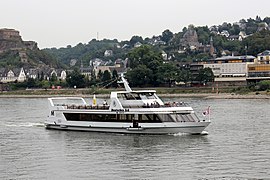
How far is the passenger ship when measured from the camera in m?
46.5

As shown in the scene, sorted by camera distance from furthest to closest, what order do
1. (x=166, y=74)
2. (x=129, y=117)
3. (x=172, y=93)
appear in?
(x=166, y=74) → (x=172, y=93) → (x=129, y=117)

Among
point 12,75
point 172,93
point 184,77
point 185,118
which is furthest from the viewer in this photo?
point 12,75

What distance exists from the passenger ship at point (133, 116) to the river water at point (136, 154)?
82 centimetres

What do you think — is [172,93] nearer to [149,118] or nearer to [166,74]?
[166,74]

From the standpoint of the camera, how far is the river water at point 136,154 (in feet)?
108

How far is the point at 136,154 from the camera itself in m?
39.0

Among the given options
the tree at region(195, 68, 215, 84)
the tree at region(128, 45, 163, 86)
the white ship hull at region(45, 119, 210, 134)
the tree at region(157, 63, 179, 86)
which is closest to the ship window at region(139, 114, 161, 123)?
the white ship hull at region(45, 119, 210, 134)

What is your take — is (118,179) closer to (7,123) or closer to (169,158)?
(169,158)

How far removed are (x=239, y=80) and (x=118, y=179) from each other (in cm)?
10565

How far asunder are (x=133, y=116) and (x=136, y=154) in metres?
9.05

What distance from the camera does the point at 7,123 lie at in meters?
61.7

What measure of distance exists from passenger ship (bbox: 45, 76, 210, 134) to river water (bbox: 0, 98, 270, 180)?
823 mm

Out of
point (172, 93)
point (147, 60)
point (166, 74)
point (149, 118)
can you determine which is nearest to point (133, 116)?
point (149, 118)

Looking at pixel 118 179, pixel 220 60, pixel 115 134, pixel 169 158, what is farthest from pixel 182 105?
pixel 220 60
